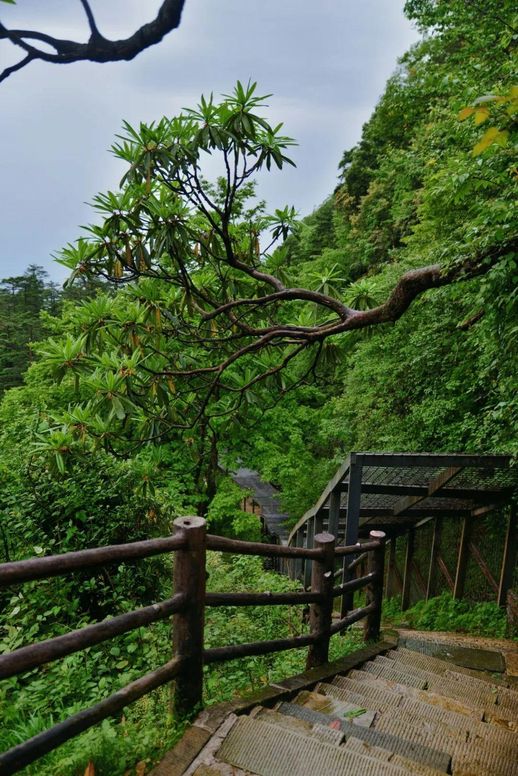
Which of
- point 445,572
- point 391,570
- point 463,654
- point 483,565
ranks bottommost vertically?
point 391,570

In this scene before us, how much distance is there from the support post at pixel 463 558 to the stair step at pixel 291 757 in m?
6.93

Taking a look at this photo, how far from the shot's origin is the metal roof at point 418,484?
5141mm

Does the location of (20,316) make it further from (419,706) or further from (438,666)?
(419,706)

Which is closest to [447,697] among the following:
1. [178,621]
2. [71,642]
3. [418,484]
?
[178,621]

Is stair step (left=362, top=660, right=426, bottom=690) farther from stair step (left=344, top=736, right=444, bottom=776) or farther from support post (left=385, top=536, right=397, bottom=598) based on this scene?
support post (left=385, top=536, right=397, bottom=598)

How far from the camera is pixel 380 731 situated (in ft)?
7.93

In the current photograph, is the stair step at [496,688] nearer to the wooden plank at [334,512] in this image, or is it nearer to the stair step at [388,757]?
the stair step at [388,757]

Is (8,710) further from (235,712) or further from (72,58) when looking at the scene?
(72,58)

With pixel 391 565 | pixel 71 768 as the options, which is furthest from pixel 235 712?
pixel 391 565

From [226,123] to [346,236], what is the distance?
18.8 m

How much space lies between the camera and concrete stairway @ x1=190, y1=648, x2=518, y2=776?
1906mm

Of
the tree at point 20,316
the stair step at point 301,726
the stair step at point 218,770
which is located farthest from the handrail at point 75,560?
the tree at point 20,316

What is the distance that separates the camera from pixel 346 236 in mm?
21297

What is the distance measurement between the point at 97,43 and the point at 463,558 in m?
8.62
